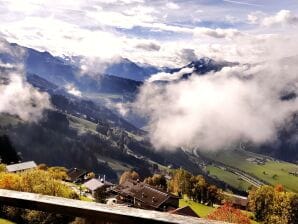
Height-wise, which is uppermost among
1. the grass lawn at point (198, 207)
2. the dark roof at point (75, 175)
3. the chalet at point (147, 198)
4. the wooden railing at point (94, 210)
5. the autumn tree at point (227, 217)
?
the wooden railing at point (94, 210)

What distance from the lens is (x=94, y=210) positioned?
590 cm

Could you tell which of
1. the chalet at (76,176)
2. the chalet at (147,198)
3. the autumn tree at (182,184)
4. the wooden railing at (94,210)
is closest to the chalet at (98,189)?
the chalet at (147,198)

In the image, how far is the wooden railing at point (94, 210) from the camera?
5.56 meters

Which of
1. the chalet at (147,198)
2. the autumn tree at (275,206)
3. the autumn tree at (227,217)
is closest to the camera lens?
the autumn tree at (227,217)

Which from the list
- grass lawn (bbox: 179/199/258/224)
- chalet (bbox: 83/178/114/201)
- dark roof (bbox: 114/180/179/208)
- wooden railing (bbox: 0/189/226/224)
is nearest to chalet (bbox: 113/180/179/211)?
dark roof (bbox: 114/180/179/208)

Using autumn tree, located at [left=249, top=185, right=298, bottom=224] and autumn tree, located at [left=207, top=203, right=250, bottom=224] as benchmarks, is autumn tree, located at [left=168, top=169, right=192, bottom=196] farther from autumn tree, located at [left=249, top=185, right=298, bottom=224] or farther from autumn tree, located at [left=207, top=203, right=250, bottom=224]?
autumn tree, located at [left=207, top=203, right=250, bottom=224]

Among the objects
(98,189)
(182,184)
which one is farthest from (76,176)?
(98,189)

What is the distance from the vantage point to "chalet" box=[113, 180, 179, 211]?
113 meters

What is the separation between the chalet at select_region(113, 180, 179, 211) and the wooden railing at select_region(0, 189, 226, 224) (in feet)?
344

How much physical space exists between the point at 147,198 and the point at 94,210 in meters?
112

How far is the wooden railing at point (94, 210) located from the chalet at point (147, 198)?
344 ft

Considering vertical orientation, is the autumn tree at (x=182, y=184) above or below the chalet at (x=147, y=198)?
below

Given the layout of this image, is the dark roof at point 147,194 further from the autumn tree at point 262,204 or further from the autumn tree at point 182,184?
the autumn tree at point 262,204

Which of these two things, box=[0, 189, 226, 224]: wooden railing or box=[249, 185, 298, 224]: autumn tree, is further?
box=[249, 185, 298, 224]: autumn tree
